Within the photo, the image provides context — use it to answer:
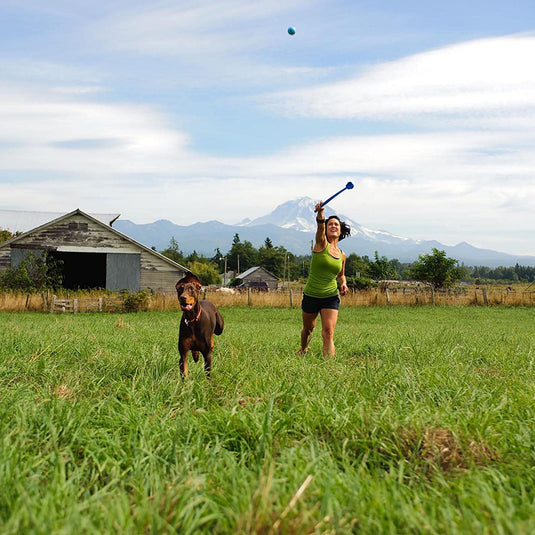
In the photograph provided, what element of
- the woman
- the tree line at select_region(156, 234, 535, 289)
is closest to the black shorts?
the woman

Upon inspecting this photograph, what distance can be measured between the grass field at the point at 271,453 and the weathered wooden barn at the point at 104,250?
30.3 metres

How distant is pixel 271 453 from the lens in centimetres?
303

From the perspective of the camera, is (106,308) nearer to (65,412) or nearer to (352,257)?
(65,412)

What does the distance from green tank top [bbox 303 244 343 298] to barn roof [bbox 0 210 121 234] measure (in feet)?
127

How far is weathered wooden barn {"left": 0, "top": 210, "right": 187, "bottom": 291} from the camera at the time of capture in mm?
34344

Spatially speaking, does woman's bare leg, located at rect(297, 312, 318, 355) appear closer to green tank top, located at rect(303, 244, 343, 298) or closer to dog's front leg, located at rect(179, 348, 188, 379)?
green tank top, located at rect(303, 244, 343, 298)

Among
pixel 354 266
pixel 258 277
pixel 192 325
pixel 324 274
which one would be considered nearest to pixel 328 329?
pixel 324 274

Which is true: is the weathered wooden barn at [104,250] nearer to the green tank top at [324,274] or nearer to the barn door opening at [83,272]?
the barn door opening at [83,272]

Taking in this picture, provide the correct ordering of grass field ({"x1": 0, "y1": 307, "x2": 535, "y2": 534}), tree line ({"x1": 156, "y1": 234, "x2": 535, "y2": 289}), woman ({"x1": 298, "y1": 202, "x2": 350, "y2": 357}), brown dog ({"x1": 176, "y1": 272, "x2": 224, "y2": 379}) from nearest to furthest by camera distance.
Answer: grass field ({"x1": 0, "y1": 307, "x2": 535, "y2": 534})
brown dog ({"x1": 176, "y1": 272, "x2": 224, "y2": 379})
woman ({"x1": 298, "y1": 202, "x2": 350, "y2": 357})
tree line ({"x1": 156, "y1": 234, "x2": 535, "y2": 289})

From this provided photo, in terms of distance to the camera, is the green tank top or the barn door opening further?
the barn door opening

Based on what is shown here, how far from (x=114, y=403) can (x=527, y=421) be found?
290cm

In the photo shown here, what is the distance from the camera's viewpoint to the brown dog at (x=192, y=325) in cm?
532

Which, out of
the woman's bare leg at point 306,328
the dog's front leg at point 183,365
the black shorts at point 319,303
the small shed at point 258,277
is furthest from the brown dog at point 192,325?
the small shed at point 258,277

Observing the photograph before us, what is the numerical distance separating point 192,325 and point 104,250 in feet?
106
